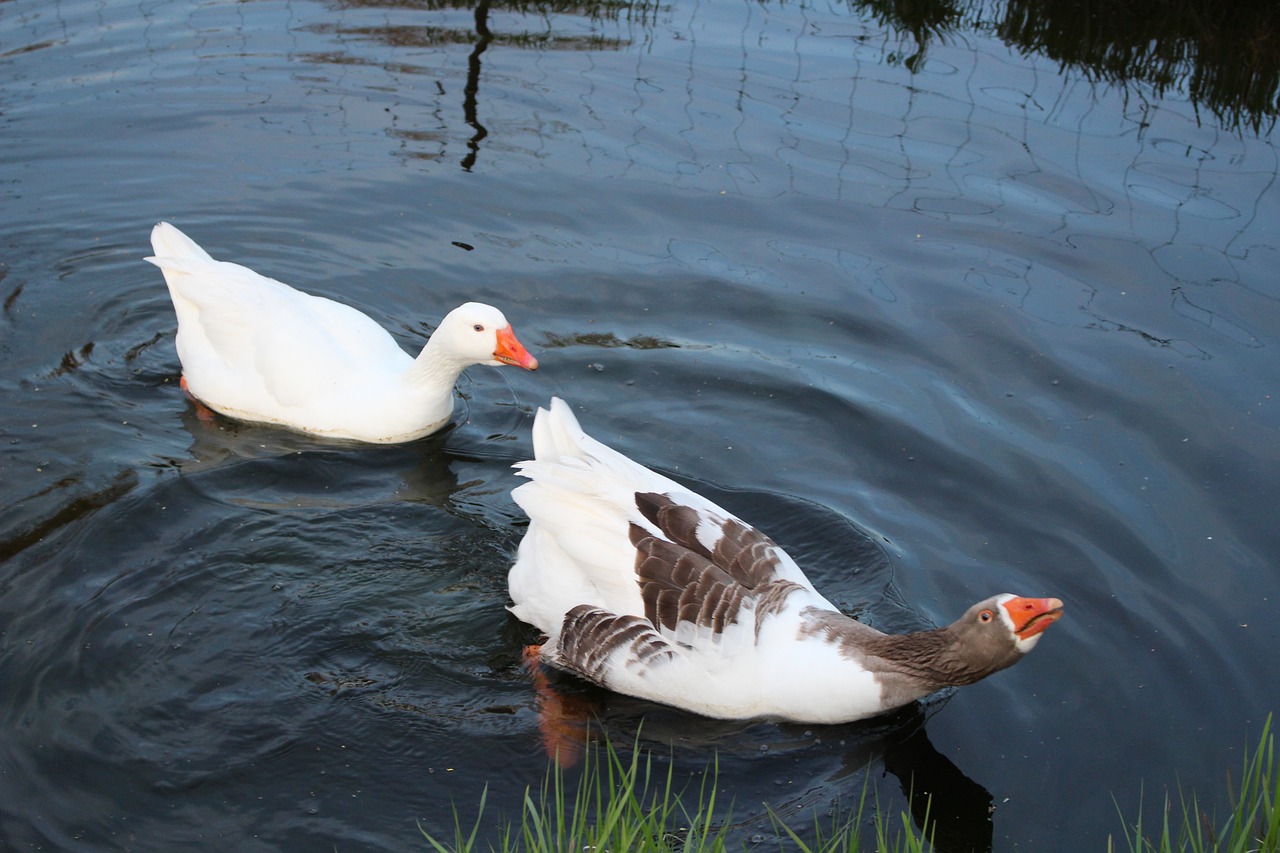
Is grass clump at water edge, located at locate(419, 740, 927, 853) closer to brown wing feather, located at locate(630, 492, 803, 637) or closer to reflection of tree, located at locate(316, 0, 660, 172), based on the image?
brown wing feather, located at locate(630, 492, 803, 637)

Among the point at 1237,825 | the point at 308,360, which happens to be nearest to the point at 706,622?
the point at 1237,825

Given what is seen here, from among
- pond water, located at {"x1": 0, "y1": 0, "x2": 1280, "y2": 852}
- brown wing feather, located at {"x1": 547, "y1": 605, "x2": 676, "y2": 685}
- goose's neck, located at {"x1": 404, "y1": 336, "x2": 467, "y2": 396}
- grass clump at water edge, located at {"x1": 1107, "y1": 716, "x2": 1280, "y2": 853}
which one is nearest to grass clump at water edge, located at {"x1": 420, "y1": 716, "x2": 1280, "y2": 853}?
grass clump at water edge, located at {"x1": 1107, "y1": 716, "x2": 1280, "y2": 853}

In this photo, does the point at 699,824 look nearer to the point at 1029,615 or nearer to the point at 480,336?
the point at 1029,615

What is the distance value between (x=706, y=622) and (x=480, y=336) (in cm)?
239

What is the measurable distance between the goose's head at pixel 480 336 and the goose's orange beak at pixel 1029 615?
2.95m

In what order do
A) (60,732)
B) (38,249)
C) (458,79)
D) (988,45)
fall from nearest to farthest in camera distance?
(60,732), (38,249), (458,79), (988,45)

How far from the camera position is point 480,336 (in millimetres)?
6543

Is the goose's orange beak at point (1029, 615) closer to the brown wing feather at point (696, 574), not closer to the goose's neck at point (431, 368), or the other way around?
the brown wing feather at point (696, 574)

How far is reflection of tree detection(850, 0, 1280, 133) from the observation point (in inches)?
430

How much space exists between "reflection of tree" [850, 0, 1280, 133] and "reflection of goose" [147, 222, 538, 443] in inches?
264

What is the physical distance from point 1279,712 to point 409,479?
14.2 ft

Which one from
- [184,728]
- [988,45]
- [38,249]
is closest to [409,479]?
[184,728]

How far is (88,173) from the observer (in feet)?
30.5

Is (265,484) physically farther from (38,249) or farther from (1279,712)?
(1279,712)
